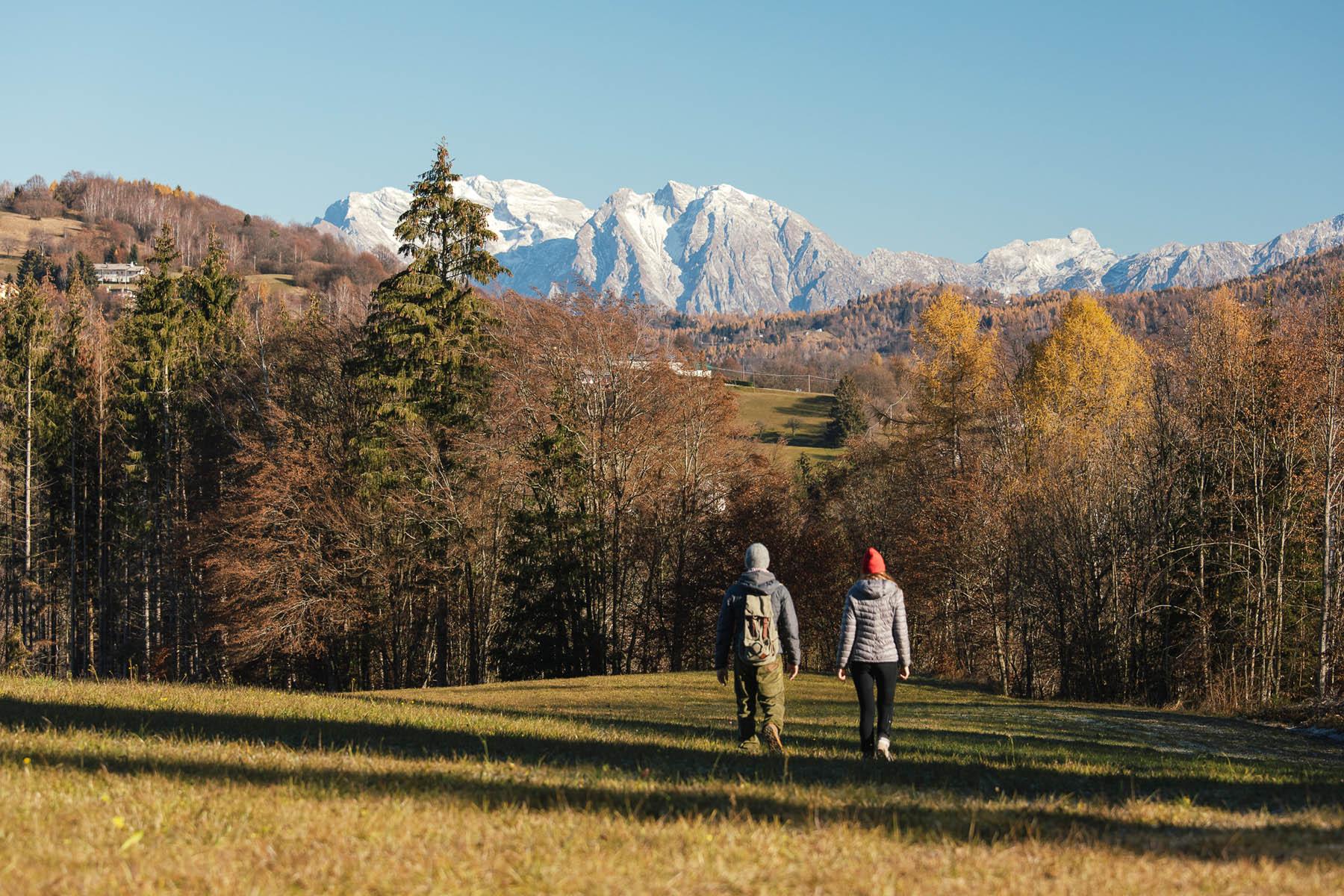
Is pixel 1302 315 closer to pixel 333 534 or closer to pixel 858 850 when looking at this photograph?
pixel 858 850

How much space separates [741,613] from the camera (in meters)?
10.6

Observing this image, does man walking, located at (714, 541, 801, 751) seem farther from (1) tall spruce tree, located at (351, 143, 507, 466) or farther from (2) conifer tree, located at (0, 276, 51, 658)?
(2) conifer tree, located at (0, 276, 51, 658)

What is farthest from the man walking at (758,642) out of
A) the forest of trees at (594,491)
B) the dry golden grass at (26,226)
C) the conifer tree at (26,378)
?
the dry golden grass at (26,226)

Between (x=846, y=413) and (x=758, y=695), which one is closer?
(x=758, y=695)

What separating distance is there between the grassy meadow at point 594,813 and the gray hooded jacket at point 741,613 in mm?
1074

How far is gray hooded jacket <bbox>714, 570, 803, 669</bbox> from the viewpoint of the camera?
34.9ft

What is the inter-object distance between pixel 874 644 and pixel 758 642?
1.35m

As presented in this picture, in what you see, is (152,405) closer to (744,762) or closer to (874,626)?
(874,626)

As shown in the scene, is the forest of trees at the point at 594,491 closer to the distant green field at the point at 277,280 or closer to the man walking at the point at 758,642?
the man walking at the point at 758,642

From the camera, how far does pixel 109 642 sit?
56.8 metres

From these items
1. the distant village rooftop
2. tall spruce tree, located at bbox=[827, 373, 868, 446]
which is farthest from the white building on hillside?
tall spruce tree, located at bbox=[827, 373, 868, 446]

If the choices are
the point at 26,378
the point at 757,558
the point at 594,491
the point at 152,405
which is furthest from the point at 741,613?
the point at 26,378

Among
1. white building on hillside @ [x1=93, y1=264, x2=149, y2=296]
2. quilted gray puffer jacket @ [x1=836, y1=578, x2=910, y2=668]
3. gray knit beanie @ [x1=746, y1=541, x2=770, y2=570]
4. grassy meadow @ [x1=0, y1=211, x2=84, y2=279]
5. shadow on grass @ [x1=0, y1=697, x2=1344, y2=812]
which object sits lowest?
shadow on grass @ [x1=0, y1=697, x2=1344, y2=812]

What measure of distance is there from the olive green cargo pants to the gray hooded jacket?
202 mm
